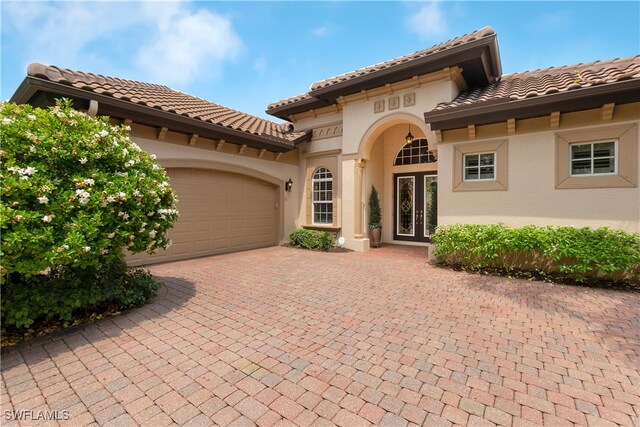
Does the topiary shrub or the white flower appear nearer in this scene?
the topiary shrub

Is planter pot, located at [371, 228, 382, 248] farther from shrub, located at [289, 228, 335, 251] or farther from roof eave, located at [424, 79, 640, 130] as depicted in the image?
roof eave, located at [424, 79, 640, 130]

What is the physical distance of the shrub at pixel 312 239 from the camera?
10289 mm

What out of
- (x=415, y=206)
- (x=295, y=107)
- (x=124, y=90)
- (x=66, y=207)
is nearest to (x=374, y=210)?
(x=415, y=206)

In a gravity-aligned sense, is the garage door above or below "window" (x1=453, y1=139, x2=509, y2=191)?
below

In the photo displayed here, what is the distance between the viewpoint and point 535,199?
6.96m

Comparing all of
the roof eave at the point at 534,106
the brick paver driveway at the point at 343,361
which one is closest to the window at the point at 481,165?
the roof eave at the point at 534,106

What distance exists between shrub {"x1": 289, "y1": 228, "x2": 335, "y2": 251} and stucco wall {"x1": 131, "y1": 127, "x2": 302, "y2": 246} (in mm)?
689

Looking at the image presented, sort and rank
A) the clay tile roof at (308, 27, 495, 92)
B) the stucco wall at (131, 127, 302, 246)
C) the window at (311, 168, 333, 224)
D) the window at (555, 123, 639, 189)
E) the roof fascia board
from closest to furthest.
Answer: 1. the window at (555, 123, 639, 189)
2. the roof fascia board
3. the clay tile roof at (308, 27, 495, 92)
4. the stucco wall at (131, 127, 302, 246)
5. the window at (311, 168, 333, 224)

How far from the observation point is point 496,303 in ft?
16.3

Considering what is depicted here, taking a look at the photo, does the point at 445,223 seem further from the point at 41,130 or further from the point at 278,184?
the point at 41,130

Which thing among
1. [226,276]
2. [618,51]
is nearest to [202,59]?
[226,276]

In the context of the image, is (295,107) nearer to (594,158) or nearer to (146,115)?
(146,115)

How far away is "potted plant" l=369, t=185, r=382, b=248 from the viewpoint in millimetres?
11038

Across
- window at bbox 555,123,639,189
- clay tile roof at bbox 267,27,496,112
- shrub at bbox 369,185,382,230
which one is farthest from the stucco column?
window at bbox 555,123,639,189
